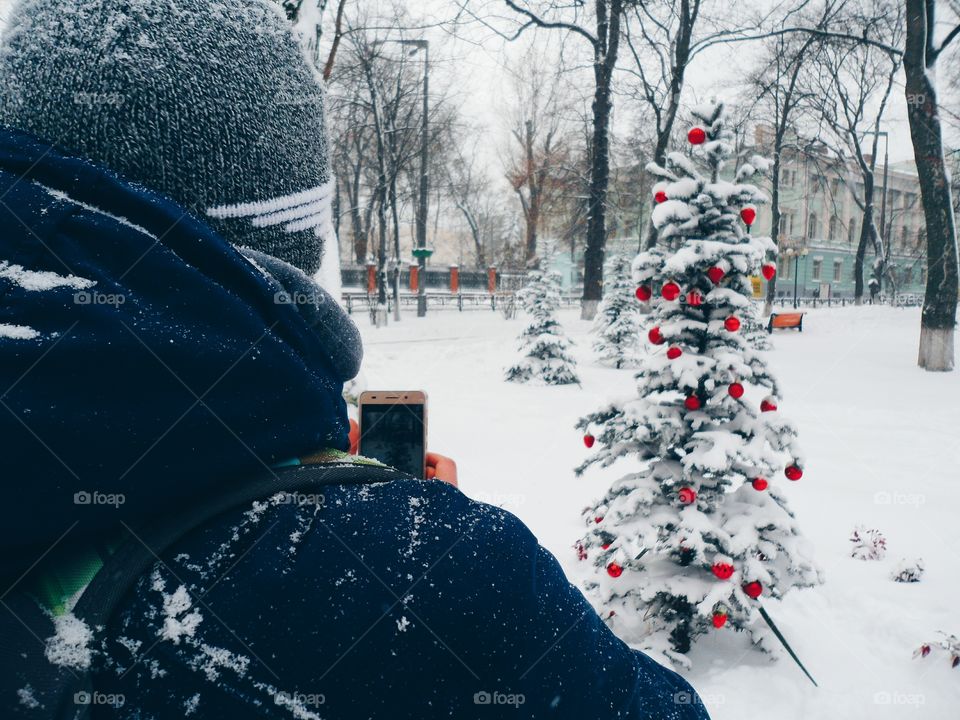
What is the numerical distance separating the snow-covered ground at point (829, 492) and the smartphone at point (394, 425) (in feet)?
6.82

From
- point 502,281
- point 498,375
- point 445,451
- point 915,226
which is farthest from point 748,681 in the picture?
point 915,226

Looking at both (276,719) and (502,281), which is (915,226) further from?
(276,719)

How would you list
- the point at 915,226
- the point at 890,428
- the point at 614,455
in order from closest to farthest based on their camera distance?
the point at 614,455 → the point at 890,428 → the point at 915,226

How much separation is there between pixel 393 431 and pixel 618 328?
505 inches

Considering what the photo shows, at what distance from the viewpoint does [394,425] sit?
2.51m

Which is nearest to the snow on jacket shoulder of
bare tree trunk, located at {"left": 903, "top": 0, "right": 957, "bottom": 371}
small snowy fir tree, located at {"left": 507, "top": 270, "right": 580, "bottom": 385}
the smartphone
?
the smartphone

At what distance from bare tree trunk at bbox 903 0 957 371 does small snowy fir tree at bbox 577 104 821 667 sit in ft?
34.8

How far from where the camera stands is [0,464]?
0.52 meters

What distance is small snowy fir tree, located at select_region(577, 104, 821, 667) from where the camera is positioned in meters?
3.27

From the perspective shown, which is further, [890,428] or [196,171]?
[890,428]

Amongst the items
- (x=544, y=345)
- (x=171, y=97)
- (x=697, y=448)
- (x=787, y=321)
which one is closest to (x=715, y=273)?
(x=697, y=448)

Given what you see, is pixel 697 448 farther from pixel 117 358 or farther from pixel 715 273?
pixel 117 358

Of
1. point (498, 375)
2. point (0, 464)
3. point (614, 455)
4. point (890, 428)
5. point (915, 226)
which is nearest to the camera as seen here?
point (0, 464)

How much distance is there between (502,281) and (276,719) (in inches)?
1385
